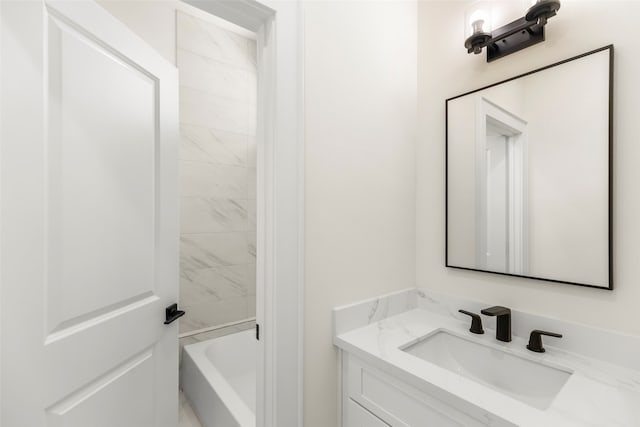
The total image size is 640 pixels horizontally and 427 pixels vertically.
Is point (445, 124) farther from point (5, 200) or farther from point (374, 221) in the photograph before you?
point (5, 200)

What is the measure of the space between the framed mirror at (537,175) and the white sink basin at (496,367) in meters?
0.30

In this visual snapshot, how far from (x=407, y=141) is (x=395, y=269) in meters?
0.61

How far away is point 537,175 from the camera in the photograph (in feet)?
3.59

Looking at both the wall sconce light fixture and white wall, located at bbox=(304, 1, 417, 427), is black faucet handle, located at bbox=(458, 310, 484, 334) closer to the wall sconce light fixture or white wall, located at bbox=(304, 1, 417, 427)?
white wall, located at bbox=(304, 1, 417, 427)

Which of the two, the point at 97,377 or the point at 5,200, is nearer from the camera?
the point at 5,200

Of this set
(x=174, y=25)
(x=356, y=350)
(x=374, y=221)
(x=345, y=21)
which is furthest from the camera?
(x=174, y=25)

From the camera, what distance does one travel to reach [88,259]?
91 centimetres

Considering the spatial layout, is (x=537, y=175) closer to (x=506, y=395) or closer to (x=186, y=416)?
(x=506, y=395)

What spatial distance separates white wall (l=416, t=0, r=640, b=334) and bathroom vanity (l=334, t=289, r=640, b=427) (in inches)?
2.5

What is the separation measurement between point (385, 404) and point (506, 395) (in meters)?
0.36

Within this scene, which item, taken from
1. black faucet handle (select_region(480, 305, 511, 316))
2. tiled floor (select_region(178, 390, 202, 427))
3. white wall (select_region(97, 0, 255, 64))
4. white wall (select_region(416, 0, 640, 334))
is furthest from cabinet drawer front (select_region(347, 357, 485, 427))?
white wall (select_region(97, 0, 255, 64))

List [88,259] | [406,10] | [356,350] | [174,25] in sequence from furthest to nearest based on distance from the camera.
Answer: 1. [174,25]
2. [406,10]
3. [356,350]
4. [88,259]

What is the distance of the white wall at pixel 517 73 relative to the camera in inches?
36.1

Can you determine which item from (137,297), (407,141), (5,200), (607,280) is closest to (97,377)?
(137,297)
